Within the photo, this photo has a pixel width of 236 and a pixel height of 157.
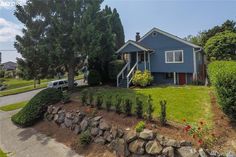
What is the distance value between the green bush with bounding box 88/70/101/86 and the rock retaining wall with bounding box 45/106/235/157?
9622 mm

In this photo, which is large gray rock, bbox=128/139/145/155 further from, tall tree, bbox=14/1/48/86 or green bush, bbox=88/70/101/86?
green bush, bbox=88/70/101/86

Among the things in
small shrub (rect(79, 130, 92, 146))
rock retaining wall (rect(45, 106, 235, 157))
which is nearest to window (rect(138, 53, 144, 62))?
rock retaining wall (rect(45, 106, 235, 157))

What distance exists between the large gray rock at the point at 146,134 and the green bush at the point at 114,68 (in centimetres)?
1379

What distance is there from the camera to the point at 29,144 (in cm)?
1051

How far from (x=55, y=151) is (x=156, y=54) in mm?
15625

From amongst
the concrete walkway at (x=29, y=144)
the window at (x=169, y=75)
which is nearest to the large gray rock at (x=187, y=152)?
the concrete walkway at (x=29, y=144)

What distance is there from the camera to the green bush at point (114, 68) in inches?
833

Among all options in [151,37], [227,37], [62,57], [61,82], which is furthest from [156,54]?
[61,82]

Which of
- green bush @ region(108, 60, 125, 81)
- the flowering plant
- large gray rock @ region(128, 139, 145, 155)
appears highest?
green bush @ region(108, 60, 125, 81)

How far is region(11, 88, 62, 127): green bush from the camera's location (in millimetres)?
12930

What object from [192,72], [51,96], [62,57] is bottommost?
[51,96]

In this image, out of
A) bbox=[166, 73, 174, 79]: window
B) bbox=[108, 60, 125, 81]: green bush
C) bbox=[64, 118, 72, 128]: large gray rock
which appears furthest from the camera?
bbox=[166, 73, 174, 79]: window

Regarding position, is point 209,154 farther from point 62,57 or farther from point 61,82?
point 61,82

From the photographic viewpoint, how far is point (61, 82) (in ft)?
82.0
